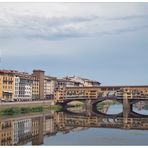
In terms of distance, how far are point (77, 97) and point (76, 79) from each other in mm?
20958

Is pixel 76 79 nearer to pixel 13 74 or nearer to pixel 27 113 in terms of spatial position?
pixel 13 74

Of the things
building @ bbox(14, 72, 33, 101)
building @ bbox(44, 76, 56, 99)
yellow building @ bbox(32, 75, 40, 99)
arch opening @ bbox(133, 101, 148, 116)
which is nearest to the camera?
building @ bbox(14, 72, 33, 101)

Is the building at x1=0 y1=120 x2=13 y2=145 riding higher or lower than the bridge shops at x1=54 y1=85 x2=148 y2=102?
lower

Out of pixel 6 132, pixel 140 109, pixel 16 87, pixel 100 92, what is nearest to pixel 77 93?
pixel 100 92

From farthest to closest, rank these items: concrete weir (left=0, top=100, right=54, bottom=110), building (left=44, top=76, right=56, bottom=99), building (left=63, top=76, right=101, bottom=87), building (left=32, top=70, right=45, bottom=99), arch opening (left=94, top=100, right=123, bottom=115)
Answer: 1. building (left=63, top=76, right=101, bottom=87)
2. building (left=44, top=76, right=56, bottom=99)
3. building (left=32, top=70, right=45, bottom=99)
4. arch opening (left=94, top=100, right=123, bottom=115)
5. concrete weir (left=0, top=100, right=54, bottom=110)

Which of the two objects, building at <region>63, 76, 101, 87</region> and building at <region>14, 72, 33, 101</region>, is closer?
building at <region>14, 72, 33, 101</region>

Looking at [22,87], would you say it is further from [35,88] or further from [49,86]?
[49,86]

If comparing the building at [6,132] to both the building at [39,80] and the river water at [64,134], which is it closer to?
the river water at [64,134]

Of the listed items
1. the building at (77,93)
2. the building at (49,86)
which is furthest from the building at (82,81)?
the building at (77,93)

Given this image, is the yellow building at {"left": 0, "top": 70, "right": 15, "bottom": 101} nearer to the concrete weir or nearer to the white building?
the white building

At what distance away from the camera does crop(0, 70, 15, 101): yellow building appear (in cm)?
3984

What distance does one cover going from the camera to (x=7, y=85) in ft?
135

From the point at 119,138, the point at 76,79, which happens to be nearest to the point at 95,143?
the point at 119,138

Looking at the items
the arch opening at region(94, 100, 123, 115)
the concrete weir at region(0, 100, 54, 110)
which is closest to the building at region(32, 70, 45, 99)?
the arch opening at region(94, 100, 123, 115)
